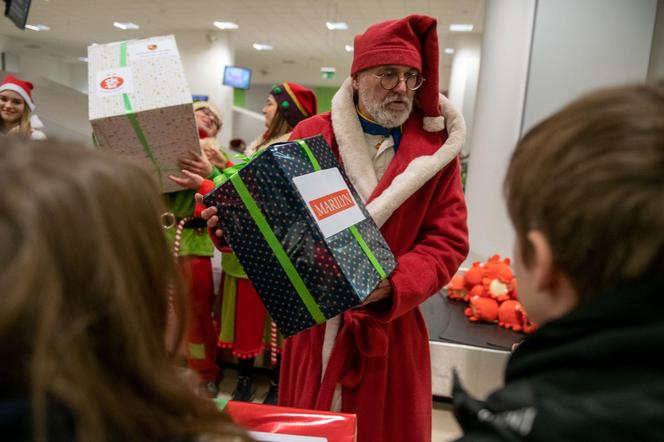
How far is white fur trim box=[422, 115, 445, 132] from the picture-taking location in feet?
4.52

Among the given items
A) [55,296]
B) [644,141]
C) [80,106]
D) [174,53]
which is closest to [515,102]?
[174,53]

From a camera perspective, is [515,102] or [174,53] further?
[515,102]

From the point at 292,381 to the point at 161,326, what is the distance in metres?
0.90

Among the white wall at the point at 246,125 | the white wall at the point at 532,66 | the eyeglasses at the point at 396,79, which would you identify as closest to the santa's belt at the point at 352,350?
the eyeglasses at the point at 396,79

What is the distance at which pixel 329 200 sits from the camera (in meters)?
1.03

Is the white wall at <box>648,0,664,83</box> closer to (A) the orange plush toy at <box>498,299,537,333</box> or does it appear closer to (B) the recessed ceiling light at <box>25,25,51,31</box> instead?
(A) the orange plush toy at <box>498,299,537,333</box>

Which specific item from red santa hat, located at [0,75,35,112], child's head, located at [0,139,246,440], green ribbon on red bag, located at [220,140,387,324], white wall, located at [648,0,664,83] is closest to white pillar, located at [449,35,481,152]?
white wall, located at [648,0,664,83]

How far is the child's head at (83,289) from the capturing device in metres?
0.44

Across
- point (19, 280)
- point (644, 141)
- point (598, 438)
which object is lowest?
point (598, 438)

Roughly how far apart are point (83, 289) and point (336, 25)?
992cm

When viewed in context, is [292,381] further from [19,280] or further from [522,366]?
[19,280]

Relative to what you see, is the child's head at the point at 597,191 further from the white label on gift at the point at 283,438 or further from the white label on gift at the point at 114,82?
the white label on gift at the point at 114,82

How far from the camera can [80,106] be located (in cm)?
988

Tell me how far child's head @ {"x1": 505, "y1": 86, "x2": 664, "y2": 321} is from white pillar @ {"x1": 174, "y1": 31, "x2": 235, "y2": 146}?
1051 centimetres
